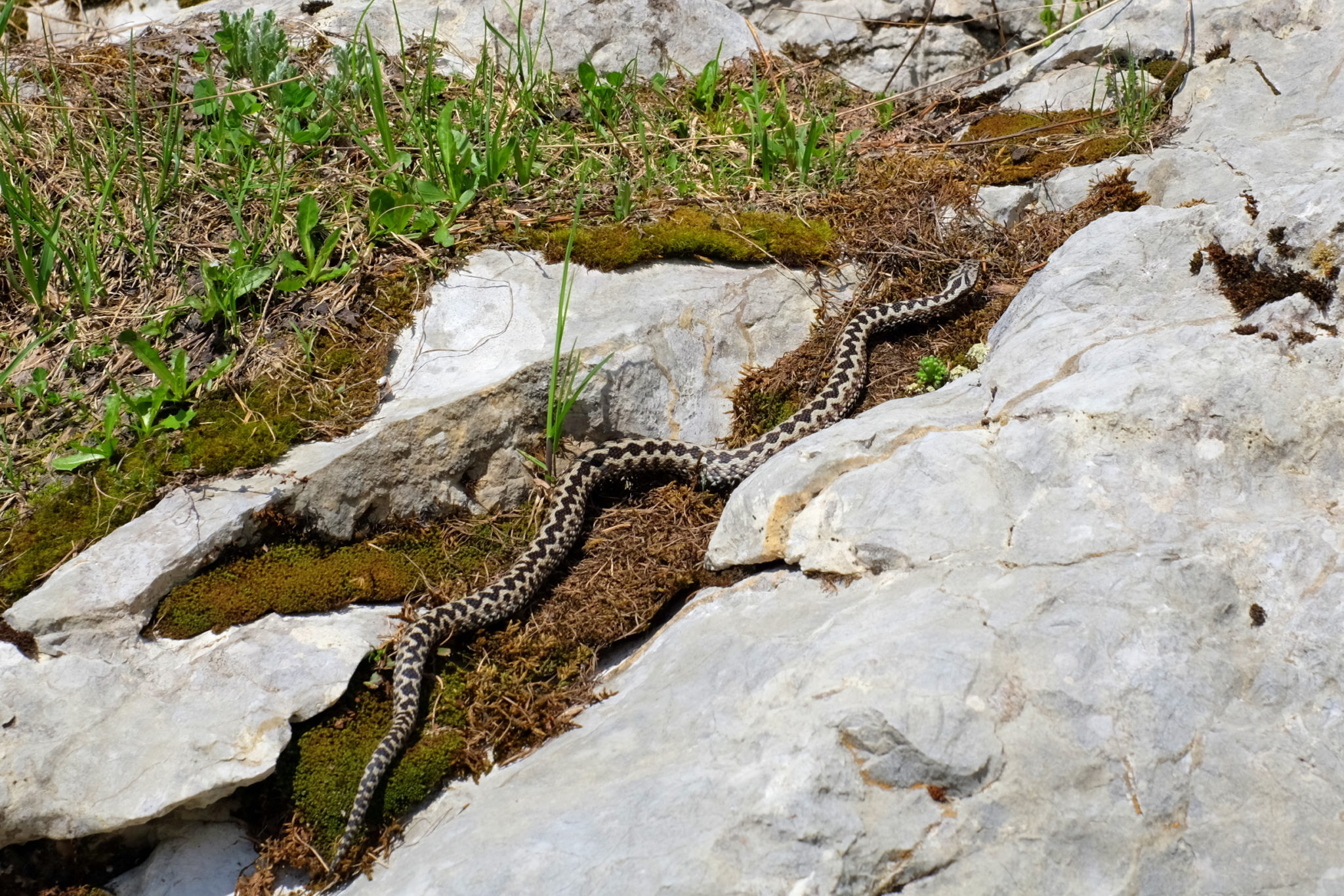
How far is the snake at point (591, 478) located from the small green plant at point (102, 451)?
215 centimetres

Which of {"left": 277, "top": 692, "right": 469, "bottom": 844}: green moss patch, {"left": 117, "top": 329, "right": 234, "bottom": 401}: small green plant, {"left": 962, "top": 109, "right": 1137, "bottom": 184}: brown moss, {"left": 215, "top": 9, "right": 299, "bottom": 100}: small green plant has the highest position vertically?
{"left": 215, "top": 9, "right": 299, "bottom": 100}: small green plant

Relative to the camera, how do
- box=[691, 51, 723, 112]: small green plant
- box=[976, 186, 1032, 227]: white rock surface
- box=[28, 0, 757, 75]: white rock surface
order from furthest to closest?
box=[28, 0, 757, 75]: white rock surface → box=[691, 51, 723, 112]: small green plant → box=[976, 186, 1032, 227]: white rock surface

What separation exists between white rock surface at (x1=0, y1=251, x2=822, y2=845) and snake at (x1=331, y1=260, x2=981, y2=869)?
29 centimetres

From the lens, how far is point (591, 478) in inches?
254

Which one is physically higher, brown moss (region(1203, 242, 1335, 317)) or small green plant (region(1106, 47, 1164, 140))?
small green plant (region(1106, 47, 1164, 140))

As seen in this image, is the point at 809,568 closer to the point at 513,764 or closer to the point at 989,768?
the point at 989,768

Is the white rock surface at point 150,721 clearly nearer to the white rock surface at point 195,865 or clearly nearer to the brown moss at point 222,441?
the white rock surface at point 195,865

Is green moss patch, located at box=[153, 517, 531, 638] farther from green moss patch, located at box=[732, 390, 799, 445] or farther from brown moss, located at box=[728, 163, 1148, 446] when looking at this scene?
brown moss, located at box=[728, 163, 1148, 446]

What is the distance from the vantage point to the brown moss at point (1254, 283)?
5152 millimetres

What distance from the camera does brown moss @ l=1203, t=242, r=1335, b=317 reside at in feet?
16.9

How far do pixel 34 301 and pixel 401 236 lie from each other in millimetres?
2516

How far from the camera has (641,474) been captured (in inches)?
262

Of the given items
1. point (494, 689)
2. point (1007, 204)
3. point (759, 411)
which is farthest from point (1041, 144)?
point (494, 689)

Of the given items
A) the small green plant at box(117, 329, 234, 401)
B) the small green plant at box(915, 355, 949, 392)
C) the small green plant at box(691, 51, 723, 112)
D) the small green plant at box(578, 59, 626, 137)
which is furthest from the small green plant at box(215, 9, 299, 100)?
the small green plant at box(915, 355, 949, 392)
